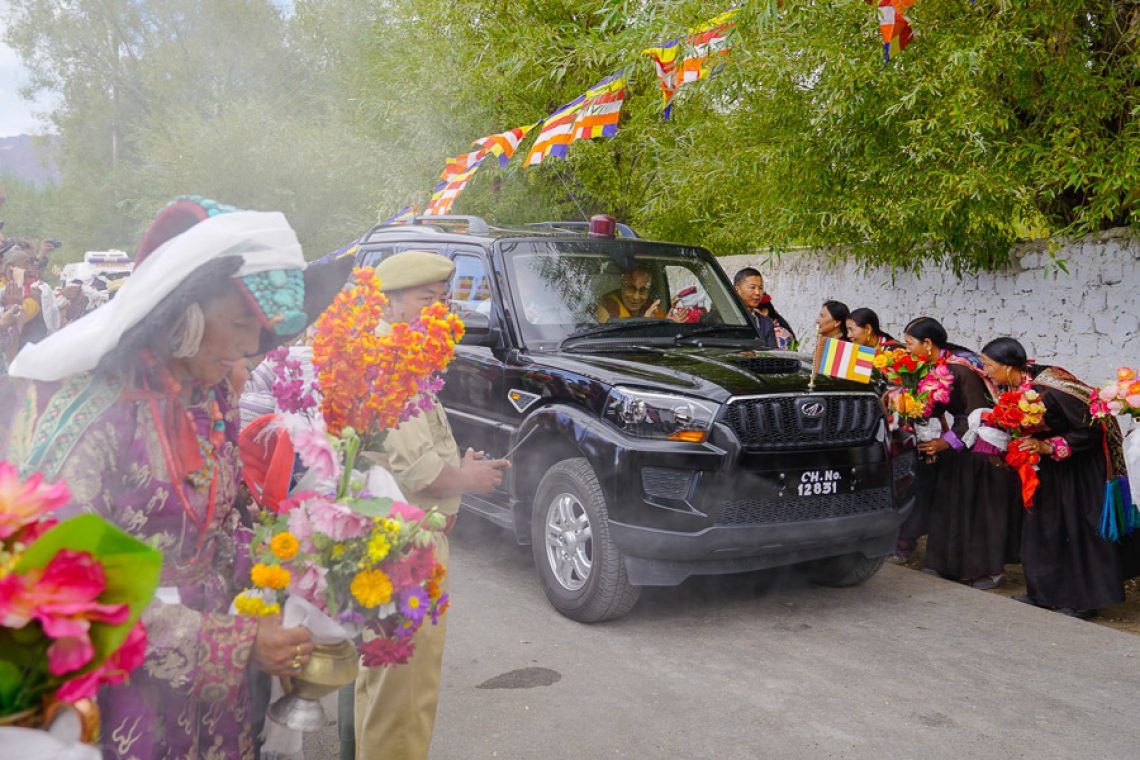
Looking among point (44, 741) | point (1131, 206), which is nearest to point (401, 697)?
point (44, 741)

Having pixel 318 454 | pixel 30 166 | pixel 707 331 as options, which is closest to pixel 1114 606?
pixel 707 331

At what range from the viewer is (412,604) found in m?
2.03

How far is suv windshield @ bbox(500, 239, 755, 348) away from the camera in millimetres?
6113

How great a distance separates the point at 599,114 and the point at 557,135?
0.47m

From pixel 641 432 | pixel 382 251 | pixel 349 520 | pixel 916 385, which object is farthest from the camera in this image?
pixel 382 251

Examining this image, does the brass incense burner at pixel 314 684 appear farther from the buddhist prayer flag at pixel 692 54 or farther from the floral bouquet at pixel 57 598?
the buddhist prayer flag at pixel 692 54

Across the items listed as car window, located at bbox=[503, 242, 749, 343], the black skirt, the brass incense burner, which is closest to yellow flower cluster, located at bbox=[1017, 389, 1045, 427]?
the black skirt

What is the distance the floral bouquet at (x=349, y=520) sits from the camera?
194 cm

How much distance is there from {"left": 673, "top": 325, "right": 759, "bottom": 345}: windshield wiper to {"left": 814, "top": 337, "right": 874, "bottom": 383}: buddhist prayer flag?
3.03 feet

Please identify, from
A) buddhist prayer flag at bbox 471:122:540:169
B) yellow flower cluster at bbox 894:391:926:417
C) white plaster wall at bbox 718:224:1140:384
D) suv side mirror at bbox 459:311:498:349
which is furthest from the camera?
buddhist prayer flag at bbox 471:122:540:169

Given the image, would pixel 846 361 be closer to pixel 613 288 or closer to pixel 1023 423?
pixel 1023 423

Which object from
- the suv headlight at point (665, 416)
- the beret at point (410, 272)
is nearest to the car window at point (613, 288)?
the suv headlight at point (665, 416)

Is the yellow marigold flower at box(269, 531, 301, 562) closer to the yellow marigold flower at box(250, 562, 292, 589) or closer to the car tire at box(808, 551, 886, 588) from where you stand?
the yellow marigold flower at box(250, 562, 292, 589)

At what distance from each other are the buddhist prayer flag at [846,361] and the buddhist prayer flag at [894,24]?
2227 mm
